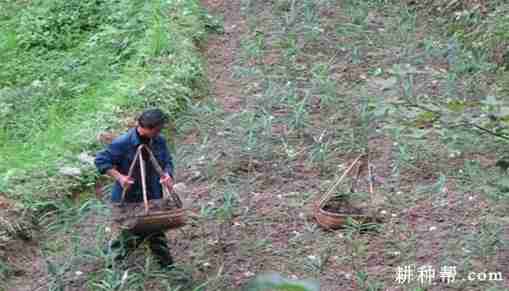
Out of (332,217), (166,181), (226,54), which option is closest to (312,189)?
(332,217)

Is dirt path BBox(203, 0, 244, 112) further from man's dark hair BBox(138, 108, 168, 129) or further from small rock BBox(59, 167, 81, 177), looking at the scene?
man's dark hair BBox(138, 108, 168, 129)

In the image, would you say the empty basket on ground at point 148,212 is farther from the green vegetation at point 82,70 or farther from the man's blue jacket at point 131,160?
the green vegetation at point 82,70

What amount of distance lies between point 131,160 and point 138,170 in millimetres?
75

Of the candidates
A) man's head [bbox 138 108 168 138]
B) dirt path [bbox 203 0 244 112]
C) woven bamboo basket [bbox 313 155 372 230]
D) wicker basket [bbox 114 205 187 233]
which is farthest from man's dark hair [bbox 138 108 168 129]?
dirt path [bbox 203 0 244 112]

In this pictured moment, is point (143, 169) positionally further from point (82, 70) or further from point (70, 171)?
point (82, 70)

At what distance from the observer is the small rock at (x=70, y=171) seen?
5.84m

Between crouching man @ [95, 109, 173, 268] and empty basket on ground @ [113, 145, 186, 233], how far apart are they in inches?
3.1

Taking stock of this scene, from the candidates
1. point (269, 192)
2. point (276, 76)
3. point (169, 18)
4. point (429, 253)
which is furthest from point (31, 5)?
point (429, 253)

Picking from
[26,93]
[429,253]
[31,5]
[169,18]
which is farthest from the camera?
[31,5]

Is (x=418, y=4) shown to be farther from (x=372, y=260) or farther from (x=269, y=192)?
(x=372, y=260)

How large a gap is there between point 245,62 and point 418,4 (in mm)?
2621

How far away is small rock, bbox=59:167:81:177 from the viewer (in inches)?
230

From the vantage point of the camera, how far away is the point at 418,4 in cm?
945

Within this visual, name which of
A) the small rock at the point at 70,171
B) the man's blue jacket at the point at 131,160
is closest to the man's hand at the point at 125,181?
the man's blue jacket at the point at 131,160
